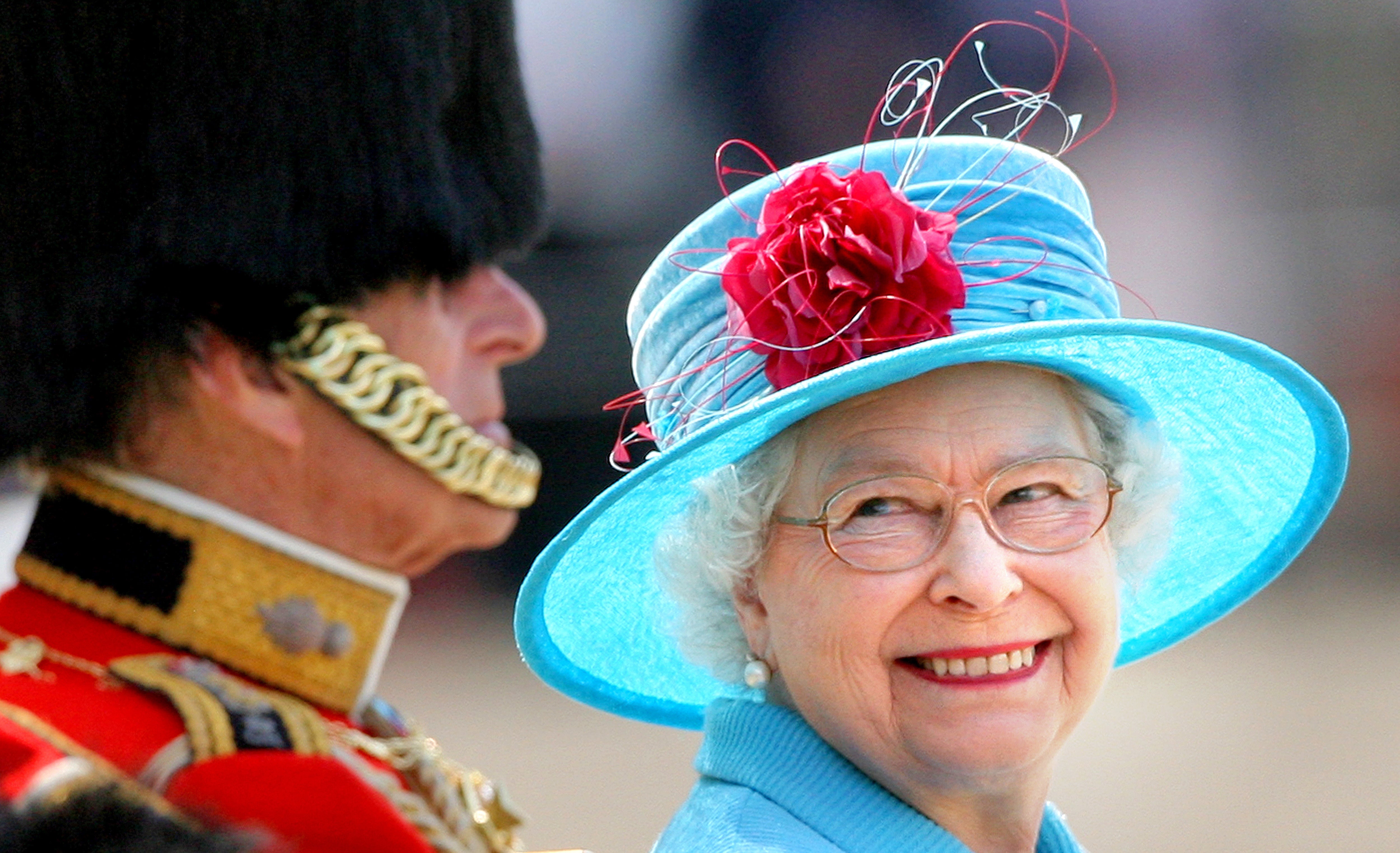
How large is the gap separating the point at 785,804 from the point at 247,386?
981 millimetres

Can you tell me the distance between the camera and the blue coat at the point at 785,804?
77.2 inches

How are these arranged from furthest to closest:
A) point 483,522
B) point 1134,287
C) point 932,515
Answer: point 1134,287
point 932,515
point 483,522

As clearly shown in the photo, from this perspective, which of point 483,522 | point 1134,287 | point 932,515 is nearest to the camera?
point 483,522

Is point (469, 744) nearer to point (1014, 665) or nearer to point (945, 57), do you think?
point (945, 57)

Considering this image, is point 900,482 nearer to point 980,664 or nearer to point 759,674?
point 980,664

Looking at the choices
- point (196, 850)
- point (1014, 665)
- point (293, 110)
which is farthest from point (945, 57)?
point (196, 850)

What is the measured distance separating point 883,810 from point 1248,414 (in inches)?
32.5

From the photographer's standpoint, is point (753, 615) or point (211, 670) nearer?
point (211, 670)

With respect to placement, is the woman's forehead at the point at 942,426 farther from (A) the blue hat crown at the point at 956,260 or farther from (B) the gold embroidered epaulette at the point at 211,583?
(B) the gold embroidered epaulette at the point at 211,583

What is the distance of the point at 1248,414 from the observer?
7.78ft

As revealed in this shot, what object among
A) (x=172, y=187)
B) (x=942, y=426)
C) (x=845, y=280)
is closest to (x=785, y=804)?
(x=942, y=426)

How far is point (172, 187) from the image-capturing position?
1295mm

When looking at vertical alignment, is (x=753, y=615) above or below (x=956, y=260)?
below

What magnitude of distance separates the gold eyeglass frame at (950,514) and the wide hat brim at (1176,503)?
0.11 metres
